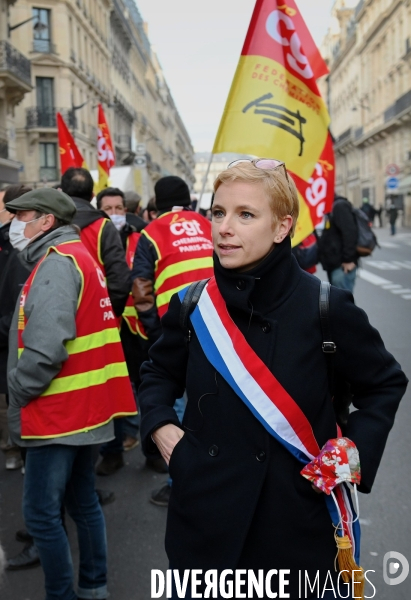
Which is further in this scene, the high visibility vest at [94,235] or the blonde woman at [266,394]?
the high visibility vest at [94,235]

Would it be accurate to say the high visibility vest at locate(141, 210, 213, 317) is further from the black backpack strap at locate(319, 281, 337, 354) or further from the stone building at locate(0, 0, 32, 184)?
the stone building at locate(0, 0, 32, 184)

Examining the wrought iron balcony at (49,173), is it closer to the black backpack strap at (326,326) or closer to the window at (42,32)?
the window at (42,32)

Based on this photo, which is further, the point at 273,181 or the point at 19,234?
the point at 19,234

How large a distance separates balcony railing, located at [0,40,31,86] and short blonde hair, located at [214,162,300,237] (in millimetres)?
31276

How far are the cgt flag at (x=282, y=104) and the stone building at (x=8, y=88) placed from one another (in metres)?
26.7

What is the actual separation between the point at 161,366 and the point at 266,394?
0.50 metres

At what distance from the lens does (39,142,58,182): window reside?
1713 inches

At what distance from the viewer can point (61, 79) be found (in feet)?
146

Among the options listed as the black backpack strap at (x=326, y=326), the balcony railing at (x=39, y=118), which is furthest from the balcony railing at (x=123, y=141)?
the black backpack strap at (x=326, y=326)

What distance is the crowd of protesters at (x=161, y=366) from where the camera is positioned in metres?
2.18

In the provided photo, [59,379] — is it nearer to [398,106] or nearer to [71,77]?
[71,77]

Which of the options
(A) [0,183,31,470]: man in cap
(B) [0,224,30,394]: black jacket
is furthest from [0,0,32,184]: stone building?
(B) [0,224,30,394]: black jacket

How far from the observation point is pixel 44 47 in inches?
1719

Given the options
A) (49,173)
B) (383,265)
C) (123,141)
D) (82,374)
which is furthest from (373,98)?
(82,374)
